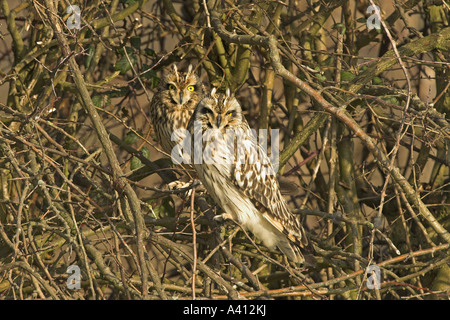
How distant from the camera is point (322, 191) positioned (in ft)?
13.2

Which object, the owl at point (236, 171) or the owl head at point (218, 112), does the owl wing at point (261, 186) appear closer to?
the owl at point (236, 171)

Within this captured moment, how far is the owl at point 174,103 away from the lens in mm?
3570

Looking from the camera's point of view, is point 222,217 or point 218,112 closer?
point 218,112

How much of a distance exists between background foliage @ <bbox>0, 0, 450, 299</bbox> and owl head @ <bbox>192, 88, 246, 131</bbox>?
299 mm

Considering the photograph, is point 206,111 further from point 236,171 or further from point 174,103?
point 174,103

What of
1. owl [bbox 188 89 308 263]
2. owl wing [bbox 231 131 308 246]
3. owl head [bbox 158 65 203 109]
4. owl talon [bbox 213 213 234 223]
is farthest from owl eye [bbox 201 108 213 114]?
owl head [bbox 158 65 203 109]

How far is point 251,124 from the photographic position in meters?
4.12

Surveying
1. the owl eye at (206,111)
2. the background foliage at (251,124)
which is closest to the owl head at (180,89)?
the background foliage at (251,124)

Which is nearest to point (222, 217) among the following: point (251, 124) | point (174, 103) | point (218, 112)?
point (218, 112)

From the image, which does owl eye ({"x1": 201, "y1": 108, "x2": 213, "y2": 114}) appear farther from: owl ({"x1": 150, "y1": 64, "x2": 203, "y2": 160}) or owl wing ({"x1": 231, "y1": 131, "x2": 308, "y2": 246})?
owl ({"x1": 150, "y1": 64, "x2": 203, "y2": 160})

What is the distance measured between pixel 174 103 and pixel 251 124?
0.68m

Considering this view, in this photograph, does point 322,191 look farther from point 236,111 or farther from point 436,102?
point 236,111
